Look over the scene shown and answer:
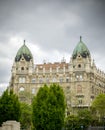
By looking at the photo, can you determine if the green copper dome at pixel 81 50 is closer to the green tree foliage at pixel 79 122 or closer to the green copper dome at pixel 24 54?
the green copper dome at pixel 24 54

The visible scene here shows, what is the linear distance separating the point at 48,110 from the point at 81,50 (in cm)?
8471

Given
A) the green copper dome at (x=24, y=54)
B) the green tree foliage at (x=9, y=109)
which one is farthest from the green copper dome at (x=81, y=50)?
the green tree foliage at (x=9, y=109)

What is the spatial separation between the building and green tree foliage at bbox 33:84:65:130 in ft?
233

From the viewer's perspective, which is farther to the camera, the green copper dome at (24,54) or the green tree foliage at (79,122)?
the green copper dome at (24,54)

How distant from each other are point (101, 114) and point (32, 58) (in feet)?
166

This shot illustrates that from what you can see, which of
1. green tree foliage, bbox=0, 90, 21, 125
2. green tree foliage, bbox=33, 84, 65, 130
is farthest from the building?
green tree foliage, bbox=33, 84, 65, 130

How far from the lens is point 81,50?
492ft

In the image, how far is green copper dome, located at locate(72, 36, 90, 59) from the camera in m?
150

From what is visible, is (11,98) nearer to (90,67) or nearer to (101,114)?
(101,114)

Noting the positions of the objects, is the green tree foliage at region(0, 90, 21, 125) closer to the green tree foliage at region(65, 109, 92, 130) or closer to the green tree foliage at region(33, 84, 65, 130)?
the green tree foliage at region(33, 84, 65, 130)

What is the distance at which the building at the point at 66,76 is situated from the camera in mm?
143750

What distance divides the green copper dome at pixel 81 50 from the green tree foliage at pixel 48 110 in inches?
3177

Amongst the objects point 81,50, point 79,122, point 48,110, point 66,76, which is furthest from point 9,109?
Result: point 81,50

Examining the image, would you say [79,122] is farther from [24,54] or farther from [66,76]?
[24,54]
